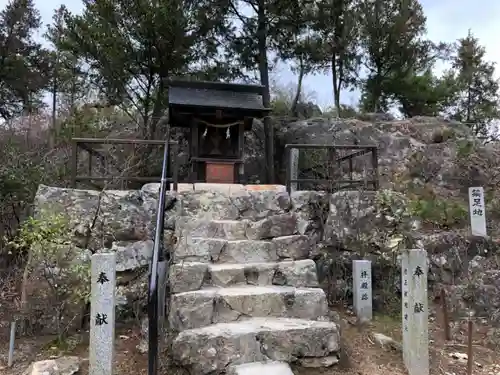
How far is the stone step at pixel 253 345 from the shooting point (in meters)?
3.35

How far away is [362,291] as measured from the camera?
4891 millimetres

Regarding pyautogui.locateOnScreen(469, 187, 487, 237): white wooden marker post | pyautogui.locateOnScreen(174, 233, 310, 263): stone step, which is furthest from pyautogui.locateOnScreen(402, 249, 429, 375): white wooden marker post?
pyautogui.locateOnScreen(469, 187, 487, 237): white wooden marker post

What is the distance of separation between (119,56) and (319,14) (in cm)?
615

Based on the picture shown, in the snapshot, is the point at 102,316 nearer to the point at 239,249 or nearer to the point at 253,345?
the point at 253,345

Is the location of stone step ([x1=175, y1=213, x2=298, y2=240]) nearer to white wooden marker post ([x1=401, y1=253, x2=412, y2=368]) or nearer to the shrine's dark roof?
white wooden marker post ([x1=401, y1=253, x2=412, y2=368])

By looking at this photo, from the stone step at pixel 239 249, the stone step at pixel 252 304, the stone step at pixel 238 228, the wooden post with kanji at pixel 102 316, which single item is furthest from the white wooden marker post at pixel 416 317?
the wooden post with kanji at pixel 102 316

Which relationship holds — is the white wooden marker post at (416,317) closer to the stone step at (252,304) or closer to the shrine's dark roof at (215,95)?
the stone step at (252,304)


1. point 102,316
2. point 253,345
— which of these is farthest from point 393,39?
point 102,316

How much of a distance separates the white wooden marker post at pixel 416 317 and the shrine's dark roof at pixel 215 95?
6.10 metres

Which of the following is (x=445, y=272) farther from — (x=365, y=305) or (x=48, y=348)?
(x=48, y=348)

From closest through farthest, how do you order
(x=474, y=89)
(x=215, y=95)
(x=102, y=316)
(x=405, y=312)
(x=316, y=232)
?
1. (x=102, y=316)
2. (x=405, y=312)
3. (x=316, y=232)
4. (x=215, y=95)
5. (x=474, y=89)

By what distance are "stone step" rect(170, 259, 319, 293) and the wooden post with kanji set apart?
35.8 inches

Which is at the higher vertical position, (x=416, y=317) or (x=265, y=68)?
(x=265, y=68)

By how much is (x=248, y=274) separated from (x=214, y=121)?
18.2 ft
